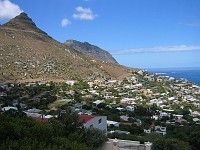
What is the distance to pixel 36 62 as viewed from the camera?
67.9m

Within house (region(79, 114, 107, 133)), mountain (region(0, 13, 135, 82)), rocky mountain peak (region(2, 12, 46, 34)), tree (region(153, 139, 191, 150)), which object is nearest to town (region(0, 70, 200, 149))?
house (region(79, 114, 107, 133))

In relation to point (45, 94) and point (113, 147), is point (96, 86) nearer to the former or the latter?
point (45, 94)

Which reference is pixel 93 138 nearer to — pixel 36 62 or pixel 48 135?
pixel 48 135

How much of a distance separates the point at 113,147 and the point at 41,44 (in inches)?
2630

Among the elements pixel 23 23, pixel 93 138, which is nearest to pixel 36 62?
pixel 23 23

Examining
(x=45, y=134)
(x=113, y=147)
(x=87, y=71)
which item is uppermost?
(x=87, y=71)

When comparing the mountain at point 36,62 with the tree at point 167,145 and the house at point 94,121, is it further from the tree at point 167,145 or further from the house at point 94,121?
the tree at point 167,145

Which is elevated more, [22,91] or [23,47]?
[23,47]

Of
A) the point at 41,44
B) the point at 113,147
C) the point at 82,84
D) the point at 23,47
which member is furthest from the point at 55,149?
the point at 41,44

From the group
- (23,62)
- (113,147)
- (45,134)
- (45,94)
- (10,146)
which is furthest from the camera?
(23,62)

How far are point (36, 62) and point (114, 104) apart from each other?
913 inches

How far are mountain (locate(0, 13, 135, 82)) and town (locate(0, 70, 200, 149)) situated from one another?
12.8 ft

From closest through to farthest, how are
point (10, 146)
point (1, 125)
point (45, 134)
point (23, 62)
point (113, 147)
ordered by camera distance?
point (10, 146), point (1, 125), point (45, 134), point (113, 147), point (23, 62)

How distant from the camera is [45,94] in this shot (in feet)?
163
